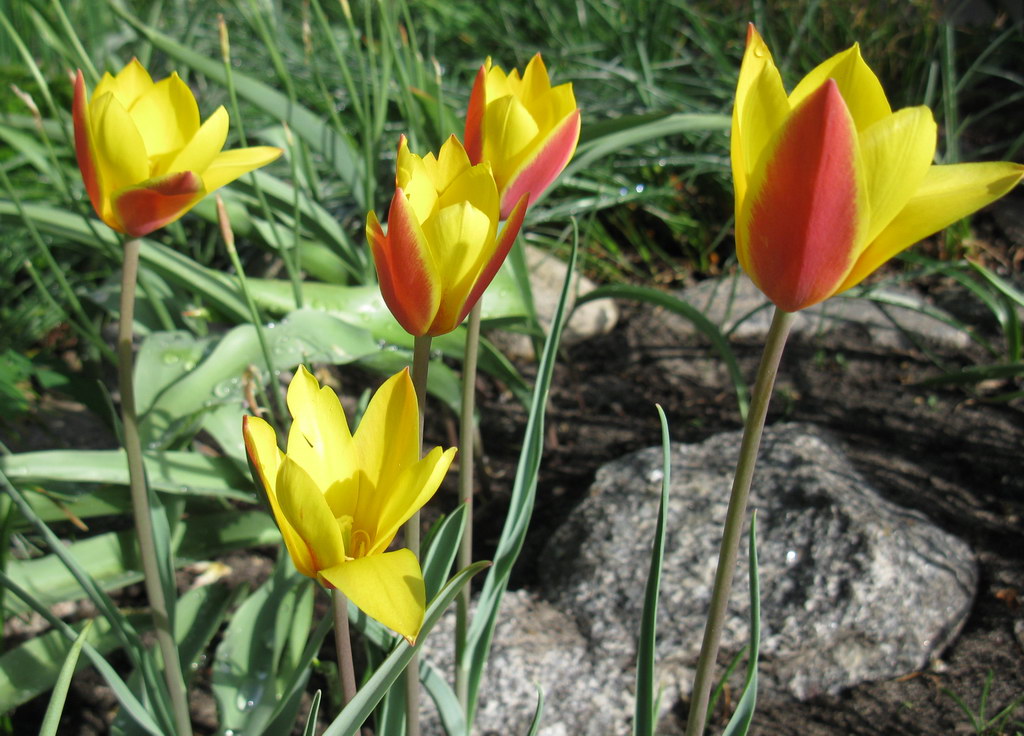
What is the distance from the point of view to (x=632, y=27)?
2.64 metres

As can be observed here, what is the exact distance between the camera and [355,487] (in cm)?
60

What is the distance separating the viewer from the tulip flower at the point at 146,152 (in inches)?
27.1

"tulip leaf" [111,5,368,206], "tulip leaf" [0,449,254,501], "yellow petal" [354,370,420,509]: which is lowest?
"tulip leaf" [0,449,254,501]

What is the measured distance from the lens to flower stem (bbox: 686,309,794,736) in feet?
1.85

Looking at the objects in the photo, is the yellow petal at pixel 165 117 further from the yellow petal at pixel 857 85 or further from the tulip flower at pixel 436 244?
the yellow petal at pixel 857 85

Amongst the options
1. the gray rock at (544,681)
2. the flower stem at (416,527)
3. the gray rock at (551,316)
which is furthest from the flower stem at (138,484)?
the gray rock at (551,316)

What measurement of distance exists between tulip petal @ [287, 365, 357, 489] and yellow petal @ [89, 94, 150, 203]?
0.25 meters

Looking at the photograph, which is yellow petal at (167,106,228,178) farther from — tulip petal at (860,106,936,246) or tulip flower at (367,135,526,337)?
tulip petal at (860,106,936,246)

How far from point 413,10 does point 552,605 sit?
2.44 metres

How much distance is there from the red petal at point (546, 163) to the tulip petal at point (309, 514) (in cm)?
31

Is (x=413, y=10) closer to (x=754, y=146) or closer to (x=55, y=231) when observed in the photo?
(x=55, y=231)

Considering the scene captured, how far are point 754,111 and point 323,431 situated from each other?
343 mm

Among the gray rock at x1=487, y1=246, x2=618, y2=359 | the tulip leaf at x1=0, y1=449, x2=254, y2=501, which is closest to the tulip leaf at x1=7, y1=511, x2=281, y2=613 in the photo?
the tulip leaf at x1=0, y1=449, x2=254, y2=501

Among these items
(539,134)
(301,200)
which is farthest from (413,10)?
(539,134)
